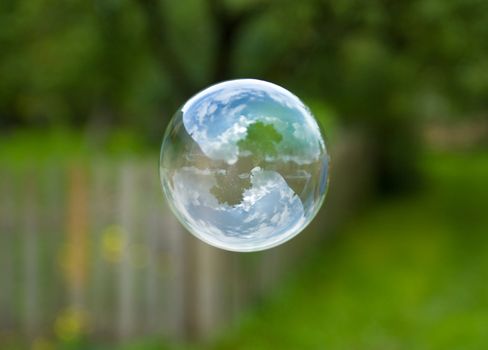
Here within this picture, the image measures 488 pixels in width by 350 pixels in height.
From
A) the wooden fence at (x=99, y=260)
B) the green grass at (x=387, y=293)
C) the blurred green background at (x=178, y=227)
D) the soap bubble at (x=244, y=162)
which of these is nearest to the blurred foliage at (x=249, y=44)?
the blurred green background at (x=178, y=227)

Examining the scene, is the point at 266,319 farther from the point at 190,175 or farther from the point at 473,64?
the point at 190,175

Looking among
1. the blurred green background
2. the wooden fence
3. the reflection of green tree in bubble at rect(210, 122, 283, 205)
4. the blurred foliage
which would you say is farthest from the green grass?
the reflection of green tree in bubble at rect(210, 122, 283, 205)

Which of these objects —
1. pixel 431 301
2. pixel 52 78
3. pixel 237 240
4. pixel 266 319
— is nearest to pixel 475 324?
pixel 431 301

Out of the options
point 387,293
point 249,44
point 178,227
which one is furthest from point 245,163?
point 387,293

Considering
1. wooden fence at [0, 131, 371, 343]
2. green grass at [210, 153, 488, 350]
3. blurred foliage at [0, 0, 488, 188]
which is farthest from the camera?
green grass at [210, 153, 488, 350]

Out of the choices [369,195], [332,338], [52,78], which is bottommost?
[332,338]

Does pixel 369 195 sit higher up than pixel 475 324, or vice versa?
pixel 369 195

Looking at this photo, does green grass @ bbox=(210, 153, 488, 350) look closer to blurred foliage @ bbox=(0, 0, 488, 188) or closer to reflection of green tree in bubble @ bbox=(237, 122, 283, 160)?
blurred foliage @ bbox=(0, 0, 488, 188)
